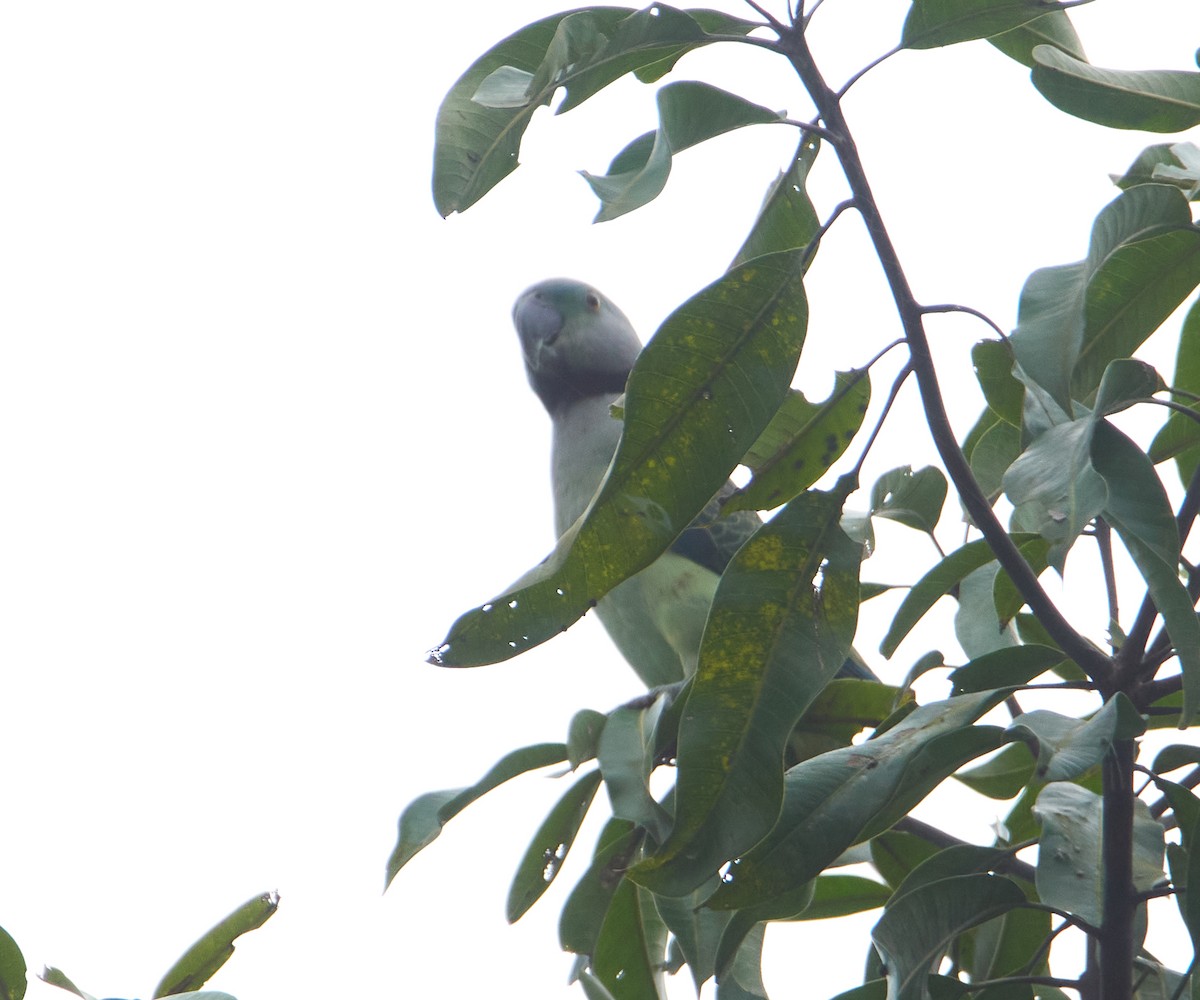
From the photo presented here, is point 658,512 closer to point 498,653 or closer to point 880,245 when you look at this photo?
point 498,653

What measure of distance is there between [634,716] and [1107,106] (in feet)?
2.89

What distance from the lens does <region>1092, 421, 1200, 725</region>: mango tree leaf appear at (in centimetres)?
108

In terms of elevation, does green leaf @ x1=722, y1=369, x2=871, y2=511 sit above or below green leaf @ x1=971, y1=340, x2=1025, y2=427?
below

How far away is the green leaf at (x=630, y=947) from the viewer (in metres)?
1.74

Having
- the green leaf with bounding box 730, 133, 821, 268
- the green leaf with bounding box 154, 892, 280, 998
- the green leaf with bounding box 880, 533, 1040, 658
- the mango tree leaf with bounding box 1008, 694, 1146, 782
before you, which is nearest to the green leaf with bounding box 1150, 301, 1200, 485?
the green leaf with bounding box 880, 533, 1040, 658

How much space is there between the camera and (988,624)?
162cm

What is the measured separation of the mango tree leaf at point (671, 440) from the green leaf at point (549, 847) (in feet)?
1.45

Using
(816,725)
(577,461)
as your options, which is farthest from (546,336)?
(816,725)

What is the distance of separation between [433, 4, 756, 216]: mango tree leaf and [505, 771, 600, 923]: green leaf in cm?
74

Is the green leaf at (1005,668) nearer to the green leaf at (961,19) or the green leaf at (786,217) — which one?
the green leaf at (786,217)

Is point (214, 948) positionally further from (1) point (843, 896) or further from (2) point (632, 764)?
(1) point (843, 896)

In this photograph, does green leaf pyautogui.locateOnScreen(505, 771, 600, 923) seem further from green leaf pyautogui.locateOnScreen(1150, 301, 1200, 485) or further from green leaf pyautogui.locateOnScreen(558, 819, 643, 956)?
green leaf pyautogui.locateOnScreen(1150, 301, 1200, 485)

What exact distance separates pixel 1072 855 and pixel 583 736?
0.53 meters

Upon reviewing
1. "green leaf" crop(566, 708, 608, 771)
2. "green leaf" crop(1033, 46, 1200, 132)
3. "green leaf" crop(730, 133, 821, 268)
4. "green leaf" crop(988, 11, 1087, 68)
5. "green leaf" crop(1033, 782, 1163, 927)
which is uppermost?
"green leaf" crop(988, 11, 1087, 68)
